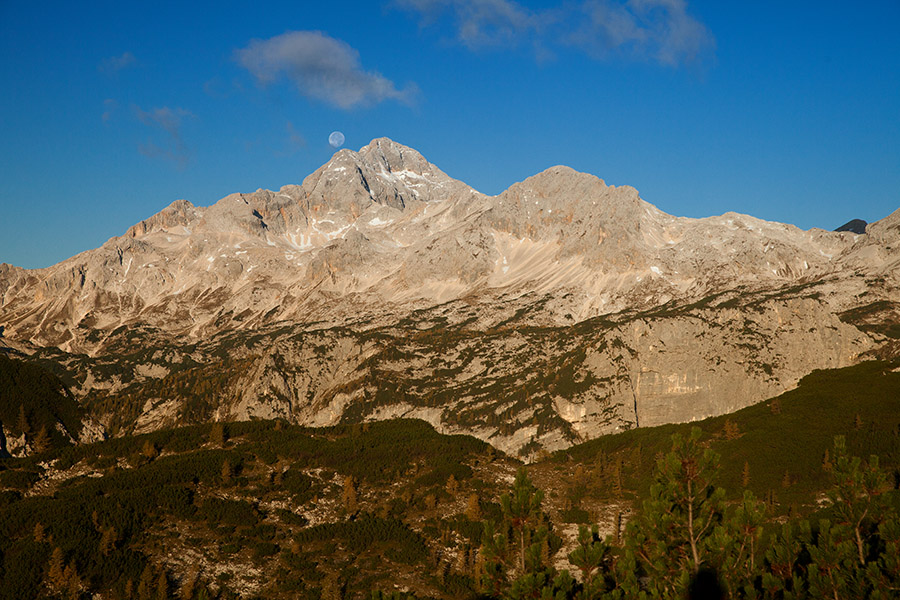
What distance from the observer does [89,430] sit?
57906 millimetres

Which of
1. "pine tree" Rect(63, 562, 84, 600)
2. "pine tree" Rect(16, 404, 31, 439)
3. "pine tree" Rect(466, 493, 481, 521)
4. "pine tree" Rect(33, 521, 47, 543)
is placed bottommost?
"pine tree" Rect(63, 562, 84, 600)

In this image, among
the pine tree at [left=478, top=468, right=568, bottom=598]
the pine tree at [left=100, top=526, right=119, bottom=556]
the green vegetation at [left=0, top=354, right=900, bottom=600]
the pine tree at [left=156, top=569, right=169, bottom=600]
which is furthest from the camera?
the pine tree at [left=100, top=526, right=119, bottom=556]

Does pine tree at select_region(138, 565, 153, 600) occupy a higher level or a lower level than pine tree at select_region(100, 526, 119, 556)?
lower

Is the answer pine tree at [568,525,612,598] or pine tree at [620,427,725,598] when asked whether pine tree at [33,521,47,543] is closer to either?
pine tree at [568,525,612,598]

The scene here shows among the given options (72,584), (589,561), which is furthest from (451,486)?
(72,584)

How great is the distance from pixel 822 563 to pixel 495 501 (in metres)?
33.6

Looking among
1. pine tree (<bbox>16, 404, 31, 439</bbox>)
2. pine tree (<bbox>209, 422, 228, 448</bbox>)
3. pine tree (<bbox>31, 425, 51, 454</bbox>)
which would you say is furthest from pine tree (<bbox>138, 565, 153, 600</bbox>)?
pine tree (<bbox>209, 422, 228, 448</bbox>)

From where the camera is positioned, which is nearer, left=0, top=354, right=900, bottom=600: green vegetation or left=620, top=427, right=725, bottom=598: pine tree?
left=0, top=354, right=900, bottom=600: green vegetation

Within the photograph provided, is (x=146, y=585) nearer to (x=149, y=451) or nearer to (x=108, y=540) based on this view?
(x=108, y=540)

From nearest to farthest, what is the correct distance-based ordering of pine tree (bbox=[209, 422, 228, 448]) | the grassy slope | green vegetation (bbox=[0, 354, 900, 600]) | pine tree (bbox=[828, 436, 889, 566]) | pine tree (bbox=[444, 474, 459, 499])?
green vegetation (bbox=[0, 354, 900, 600]) < pine tree (bbox=[828, 436, 889, 566]) < pine tree (bbox=[444, 474, 459, 499]) < pine tree (bbox=[209, 422, 228, 448]) < the grassy slope

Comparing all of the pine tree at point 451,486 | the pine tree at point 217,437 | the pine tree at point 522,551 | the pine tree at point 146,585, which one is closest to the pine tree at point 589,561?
the pine tree at point 522,551

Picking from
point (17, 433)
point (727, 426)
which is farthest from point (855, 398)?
point (17, 433)

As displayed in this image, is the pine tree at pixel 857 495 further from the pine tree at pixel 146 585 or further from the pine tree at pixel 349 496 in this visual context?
the pine tree at pixel 146 585

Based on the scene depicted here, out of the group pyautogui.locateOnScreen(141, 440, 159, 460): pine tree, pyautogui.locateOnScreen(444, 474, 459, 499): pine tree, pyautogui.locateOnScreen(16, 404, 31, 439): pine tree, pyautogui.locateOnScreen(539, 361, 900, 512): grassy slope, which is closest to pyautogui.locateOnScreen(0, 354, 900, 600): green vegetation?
pyautogui.locateOnScreen(444, 474, 459, 499): pine tree
